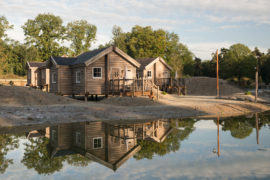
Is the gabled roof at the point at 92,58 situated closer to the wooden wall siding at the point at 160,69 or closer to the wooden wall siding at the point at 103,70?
the wooden wall siding at the point at 103,70

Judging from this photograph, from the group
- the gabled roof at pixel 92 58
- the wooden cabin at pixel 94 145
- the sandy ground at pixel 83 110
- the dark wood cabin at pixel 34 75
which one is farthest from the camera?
the dark wood cabin at pixel 34 75

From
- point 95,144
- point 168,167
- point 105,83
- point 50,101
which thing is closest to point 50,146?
point 95,144

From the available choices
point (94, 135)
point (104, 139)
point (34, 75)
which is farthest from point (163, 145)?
point (34, 75)

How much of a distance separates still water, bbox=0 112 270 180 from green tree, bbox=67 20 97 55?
191ft

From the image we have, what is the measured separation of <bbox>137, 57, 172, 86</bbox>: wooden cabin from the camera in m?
44.3

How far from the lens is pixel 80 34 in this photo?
6988 centimetres

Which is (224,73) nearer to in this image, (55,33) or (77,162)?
(55,33)

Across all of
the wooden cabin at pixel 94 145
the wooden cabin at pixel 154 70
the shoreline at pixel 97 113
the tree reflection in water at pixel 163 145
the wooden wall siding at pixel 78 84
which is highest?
the wooden cabin at pixel 154 70

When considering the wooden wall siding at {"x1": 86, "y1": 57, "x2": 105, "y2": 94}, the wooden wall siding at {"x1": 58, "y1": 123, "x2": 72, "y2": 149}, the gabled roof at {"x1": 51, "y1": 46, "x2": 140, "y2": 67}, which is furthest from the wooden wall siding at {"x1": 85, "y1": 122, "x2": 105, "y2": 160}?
the wooden wall siding at {"x1": 86, "y1": 57, "x2": 105, "y2": 94}

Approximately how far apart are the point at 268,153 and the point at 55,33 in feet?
204

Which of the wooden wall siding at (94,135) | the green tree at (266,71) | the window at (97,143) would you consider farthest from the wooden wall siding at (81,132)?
the green tree at (266,71)

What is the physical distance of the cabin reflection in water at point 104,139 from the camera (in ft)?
Answer: 29.2

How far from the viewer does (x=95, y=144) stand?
10508 mm

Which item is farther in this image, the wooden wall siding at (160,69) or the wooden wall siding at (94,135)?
the wooden wall siding at (160,69)
